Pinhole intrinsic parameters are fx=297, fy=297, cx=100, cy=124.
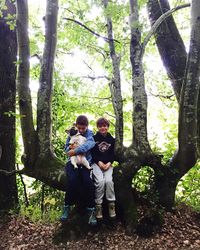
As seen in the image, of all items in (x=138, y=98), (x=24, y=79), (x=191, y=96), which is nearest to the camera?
(x=191, y=96)

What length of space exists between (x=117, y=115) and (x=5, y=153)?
2.96 m

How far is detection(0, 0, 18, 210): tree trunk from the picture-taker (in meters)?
6.96

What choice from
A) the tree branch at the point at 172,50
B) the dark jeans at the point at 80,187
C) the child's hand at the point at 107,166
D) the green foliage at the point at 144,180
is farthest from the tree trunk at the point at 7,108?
the tree branch at the point at 172,50

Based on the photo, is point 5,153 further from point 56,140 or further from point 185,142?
point 185,142

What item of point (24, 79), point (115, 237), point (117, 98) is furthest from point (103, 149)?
point (24, 79)

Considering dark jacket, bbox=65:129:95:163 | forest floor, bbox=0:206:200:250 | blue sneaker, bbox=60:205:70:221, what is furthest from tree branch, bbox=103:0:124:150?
forest floor, bbox=0:206:200:250

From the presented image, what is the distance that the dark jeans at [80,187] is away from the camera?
5199 mm

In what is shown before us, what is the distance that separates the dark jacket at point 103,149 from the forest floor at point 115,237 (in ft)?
4.12

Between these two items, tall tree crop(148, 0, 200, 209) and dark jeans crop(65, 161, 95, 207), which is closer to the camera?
dark jeans crop(65, 161, 95, 207)

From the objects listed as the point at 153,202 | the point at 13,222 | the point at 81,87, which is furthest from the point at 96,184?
the point at 81,87

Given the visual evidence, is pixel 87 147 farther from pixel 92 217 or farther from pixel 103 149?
pixel 92 217

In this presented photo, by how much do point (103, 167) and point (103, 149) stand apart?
37 centimetres

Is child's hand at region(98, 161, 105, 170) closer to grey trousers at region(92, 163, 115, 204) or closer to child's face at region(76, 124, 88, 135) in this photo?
grey trousers at region(92, 163, 115, 204)

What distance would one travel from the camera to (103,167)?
5543 mm
